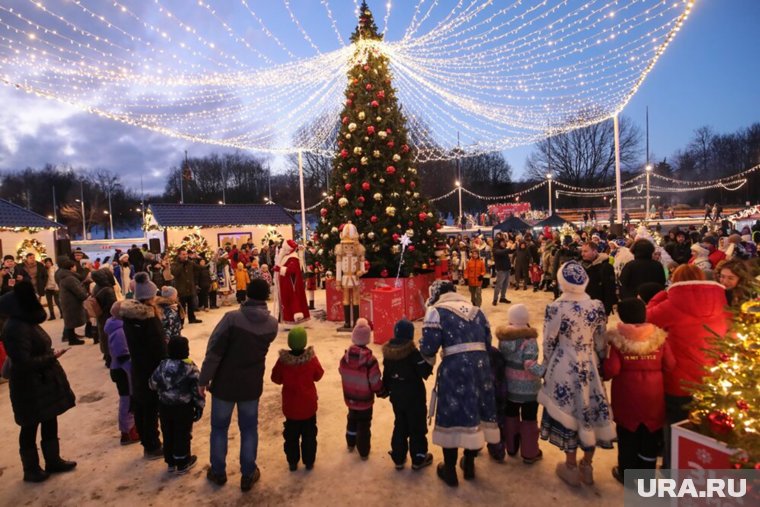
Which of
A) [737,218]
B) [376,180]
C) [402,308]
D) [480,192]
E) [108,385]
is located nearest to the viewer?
[108,385]

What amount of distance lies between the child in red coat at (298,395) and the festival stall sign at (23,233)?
51.8 feet

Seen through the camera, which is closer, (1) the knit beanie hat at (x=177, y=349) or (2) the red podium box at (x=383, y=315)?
(1) the knit beanie hat at (x=177, y=349)

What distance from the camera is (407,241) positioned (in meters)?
9.59

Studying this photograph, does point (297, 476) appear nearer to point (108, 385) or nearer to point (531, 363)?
point (531, 363)

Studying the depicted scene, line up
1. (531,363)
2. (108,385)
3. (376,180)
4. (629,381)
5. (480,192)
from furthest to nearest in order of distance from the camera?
(480,192) → (376,180) → (108,385) → (531,363) → (629,381)

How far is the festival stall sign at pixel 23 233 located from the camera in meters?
15.8

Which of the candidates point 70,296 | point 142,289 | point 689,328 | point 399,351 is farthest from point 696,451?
point 70,296

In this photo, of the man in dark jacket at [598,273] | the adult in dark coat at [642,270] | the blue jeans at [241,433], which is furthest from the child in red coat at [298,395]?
the man in dark jacket at [598,273]

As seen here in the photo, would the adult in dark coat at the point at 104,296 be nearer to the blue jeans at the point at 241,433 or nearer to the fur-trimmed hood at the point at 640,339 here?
the blue jeans at the point at 241,433

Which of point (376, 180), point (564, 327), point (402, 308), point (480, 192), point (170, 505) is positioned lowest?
point (170, 505)

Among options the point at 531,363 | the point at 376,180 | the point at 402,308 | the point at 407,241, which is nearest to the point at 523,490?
the point at 531,363

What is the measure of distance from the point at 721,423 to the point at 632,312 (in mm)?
986

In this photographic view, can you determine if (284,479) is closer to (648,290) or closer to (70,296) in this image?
(648,290)

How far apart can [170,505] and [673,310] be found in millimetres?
4386
